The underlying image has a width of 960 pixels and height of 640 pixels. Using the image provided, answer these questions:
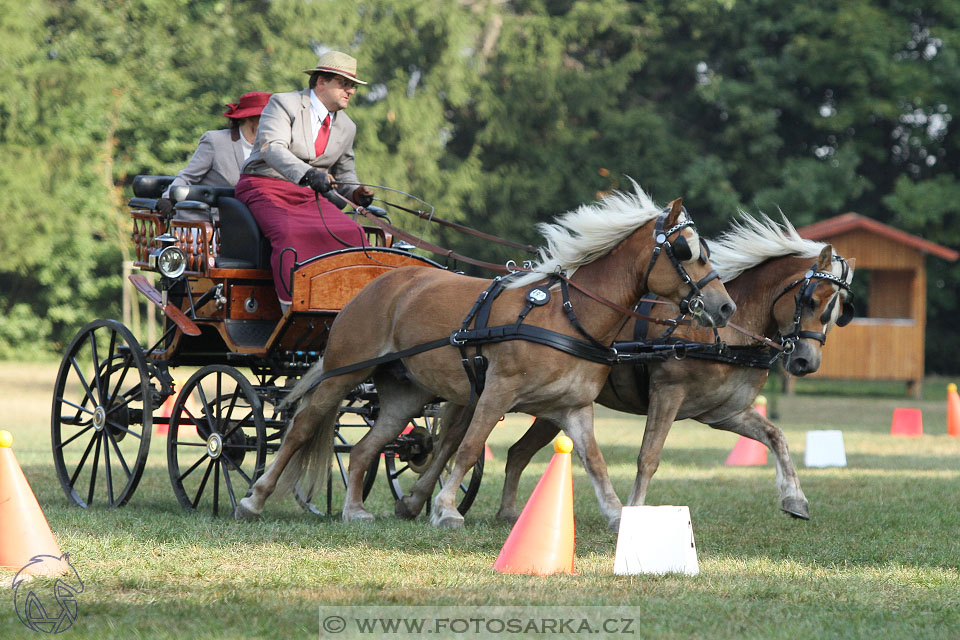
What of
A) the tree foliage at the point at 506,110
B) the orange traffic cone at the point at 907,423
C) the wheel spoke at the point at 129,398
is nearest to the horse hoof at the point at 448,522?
the wheel spoke at the point at 129,398

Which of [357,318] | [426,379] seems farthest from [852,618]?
[357,318]

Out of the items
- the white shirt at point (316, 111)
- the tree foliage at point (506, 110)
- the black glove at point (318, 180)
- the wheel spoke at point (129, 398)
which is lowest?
the wheel spoke at point (129, 398)

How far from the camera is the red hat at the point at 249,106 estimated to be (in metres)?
8.92

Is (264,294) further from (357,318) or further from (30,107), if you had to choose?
(30,107)

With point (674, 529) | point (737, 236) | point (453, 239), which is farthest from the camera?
point (453, 239)

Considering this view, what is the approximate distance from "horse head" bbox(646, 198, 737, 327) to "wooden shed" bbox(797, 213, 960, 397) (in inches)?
706

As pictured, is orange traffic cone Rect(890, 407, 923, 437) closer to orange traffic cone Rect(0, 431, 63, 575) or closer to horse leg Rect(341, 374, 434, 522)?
Answer: horse leg Rect(341, 374, 434, 522)

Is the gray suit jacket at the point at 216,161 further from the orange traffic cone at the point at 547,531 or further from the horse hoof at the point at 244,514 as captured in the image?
the orange traffic cone at the point at 547,531

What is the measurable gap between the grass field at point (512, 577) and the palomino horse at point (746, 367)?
50 centimetres

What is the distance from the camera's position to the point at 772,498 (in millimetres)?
9180

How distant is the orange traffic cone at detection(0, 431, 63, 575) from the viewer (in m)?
5.28

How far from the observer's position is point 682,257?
6383mm

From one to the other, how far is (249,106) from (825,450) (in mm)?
6558

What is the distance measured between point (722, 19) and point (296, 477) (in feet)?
88.1
